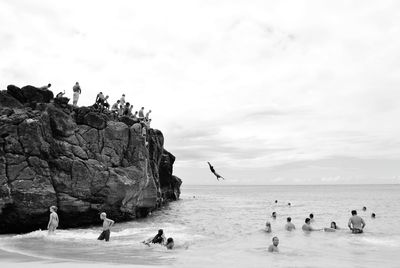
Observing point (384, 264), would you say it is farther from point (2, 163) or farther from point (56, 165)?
point (2, 163)

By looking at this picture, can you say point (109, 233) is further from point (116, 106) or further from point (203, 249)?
point (116, 106)

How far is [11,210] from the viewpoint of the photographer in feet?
90.0

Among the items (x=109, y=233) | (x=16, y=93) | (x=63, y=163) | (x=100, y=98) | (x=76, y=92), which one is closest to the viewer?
(x=109, y=233)

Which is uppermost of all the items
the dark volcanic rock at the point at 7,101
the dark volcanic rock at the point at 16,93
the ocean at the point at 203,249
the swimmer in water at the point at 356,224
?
the dark volcanic rock at the point at 16,93

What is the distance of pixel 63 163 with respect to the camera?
30031 mm

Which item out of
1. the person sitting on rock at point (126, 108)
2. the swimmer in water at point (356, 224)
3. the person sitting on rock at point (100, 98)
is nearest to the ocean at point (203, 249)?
the swimmer in water at point (356, 224)

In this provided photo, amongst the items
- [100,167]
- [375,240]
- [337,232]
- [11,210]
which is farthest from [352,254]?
[11,210]

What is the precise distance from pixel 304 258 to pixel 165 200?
47676 mm

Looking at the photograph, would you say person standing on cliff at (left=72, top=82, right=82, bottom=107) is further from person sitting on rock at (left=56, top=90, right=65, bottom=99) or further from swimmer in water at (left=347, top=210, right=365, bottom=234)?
swimmer in water at (left=347, top=210, right=365, bottom=234)

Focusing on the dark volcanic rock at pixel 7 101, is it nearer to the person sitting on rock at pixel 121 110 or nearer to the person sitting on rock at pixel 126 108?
the person sitting on rock at pixel 121 110

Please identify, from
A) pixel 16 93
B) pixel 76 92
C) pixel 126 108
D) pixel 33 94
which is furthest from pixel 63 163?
pixel 126 108

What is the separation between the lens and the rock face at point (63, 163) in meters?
27.8

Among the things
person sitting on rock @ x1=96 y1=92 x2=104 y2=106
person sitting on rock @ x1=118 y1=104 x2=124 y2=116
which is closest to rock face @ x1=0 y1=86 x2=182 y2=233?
person sitting on rock @ x1=96 y1=92 x2=104 y2=106

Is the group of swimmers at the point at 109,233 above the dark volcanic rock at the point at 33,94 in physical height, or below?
below
